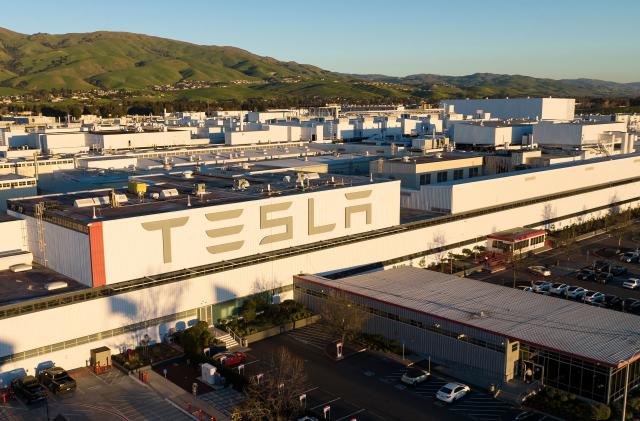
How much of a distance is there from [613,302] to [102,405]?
95.4 feet

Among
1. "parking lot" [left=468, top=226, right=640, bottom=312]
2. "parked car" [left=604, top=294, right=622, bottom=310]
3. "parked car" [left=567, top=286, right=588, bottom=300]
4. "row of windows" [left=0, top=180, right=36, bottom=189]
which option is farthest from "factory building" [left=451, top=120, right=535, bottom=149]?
"row of windows" [left=0, top=180, right=36, bottom=189]

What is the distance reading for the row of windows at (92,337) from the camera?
26.2 metres

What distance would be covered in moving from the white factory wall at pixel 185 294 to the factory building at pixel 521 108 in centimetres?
6856

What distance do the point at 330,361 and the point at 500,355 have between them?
7819 millimetres

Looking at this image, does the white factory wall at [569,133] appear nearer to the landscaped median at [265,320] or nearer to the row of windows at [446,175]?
the row of windows at [446,175]

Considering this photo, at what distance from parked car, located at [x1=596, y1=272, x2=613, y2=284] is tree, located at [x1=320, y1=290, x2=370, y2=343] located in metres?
19.3

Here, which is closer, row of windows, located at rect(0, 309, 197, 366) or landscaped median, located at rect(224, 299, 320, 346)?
row of windows, located at rect(0, 309, 197, 366)

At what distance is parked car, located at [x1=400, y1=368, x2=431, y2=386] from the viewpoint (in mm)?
26234

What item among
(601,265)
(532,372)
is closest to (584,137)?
(601,265)

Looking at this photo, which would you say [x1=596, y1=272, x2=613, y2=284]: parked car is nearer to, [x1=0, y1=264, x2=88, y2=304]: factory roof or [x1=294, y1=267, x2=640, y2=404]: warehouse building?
[x1=294, y1=267, x2=640, y2=404]: warehouse building

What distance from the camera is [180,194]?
125 ft

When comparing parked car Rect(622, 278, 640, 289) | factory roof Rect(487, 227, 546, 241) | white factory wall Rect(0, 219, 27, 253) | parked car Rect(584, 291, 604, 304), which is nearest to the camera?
white factory wall Rect(0, 219, 27, 253)

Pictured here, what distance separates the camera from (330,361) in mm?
28828

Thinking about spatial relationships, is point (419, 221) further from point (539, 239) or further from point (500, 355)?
point (500, 355)
